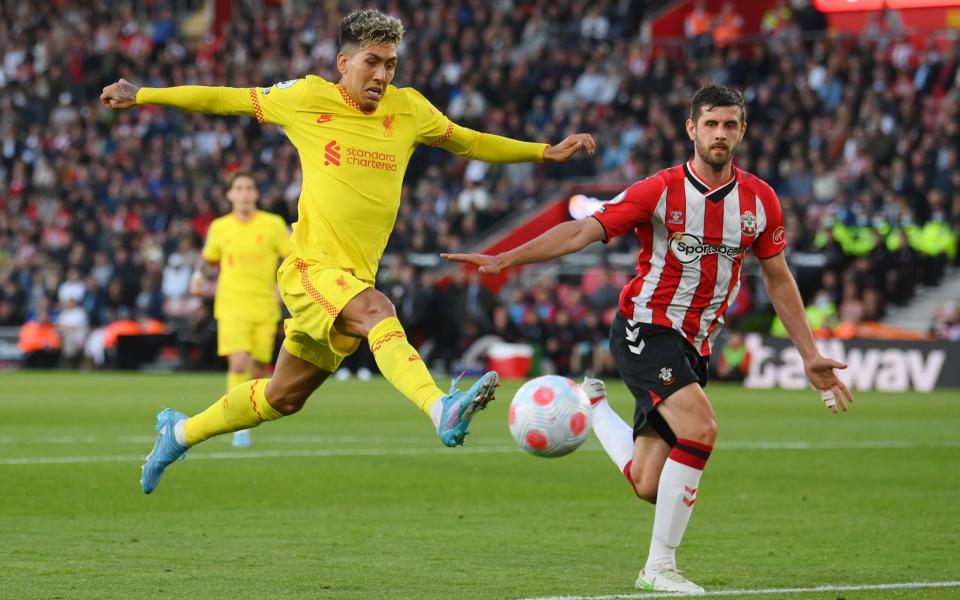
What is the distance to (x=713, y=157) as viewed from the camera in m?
7.56

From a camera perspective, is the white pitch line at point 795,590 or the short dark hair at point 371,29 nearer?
the white pitch line at point 795,590

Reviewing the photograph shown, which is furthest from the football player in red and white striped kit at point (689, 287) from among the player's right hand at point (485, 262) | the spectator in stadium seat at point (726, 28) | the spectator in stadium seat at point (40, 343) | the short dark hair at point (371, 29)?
Answer: the spectator in stadium seat at point (40, 343)

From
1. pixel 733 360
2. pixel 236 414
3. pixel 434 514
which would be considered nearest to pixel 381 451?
pixel 434 514

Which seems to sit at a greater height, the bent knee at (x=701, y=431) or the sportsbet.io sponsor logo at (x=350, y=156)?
the sportsbet.io sponsor logo at (x=350, y=156)

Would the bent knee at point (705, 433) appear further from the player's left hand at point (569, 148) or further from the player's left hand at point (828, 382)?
the player's left hand at point (569, 148)

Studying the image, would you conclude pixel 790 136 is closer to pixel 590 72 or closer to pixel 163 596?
pixel 590 72

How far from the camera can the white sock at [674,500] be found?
289 inches

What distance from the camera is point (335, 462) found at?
13453 millimetres

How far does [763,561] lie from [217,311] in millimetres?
8511

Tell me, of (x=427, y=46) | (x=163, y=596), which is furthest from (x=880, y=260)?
(x=163, y=596)

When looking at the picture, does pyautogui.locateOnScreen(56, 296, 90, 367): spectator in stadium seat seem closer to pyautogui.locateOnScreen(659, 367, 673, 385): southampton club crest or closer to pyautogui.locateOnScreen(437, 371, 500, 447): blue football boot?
pyautogui.locateOnScreen(659, 367, 673, 385): southampton club crest

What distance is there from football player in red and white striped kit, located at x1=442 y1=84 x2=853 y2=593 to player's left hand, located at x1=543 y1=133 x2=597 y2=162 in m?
0.76

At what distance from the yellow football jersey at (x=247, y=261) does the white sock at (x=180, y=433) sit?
253 inches

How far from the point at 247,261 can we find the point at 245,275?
0.14m
